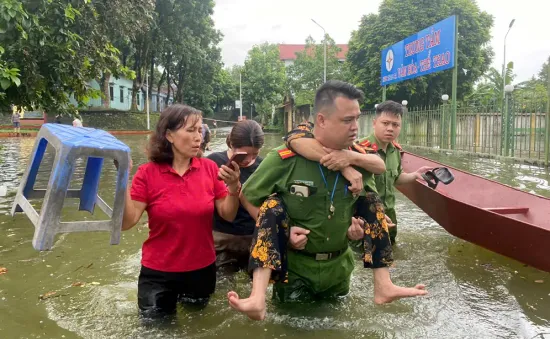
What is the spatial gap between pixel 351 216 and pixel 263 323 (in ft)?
3.51

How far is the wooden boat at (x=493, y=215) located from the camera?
377 centimetres

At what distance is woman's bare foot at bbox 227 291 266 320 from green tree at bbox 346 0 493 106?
1027 inches

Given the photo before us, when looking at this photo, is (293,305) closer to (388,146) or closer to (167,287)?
(167,287)

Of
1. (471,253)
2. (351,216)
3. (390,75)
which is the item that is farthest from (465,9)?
(351,216)

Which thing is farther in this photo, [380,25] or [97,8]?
[380,25]

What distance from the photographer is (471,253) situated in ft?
16.6

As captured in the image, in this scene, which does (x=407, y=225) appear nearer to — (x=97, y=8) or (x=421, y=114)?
(x=97, y=8)

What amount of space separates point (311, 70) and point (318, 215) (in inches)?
1562

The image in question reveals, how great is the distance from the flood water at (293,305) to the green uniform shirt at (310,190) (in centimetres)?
82

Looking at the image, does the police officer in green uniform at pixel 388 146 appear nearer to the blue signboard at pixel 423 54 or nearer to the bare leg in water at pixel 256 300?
the bare leg in water at pixel 256 300

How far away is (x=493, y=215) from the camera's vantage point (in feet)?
13.3

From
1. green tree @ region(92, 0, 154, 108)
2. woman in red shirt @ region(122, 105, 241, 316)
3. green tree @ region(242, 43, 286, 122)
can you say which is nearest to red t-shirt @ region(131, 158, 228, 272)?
woman in red shirt @ region(122, 105, 241, 316)

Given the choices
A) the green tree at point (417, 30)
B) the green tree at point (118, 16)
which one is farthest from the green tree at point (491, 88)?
the green tree at point (118, 16)

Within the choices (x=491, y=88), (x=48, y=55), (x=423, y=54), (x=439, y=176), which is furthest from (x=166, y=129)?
(x=491, y=88)
